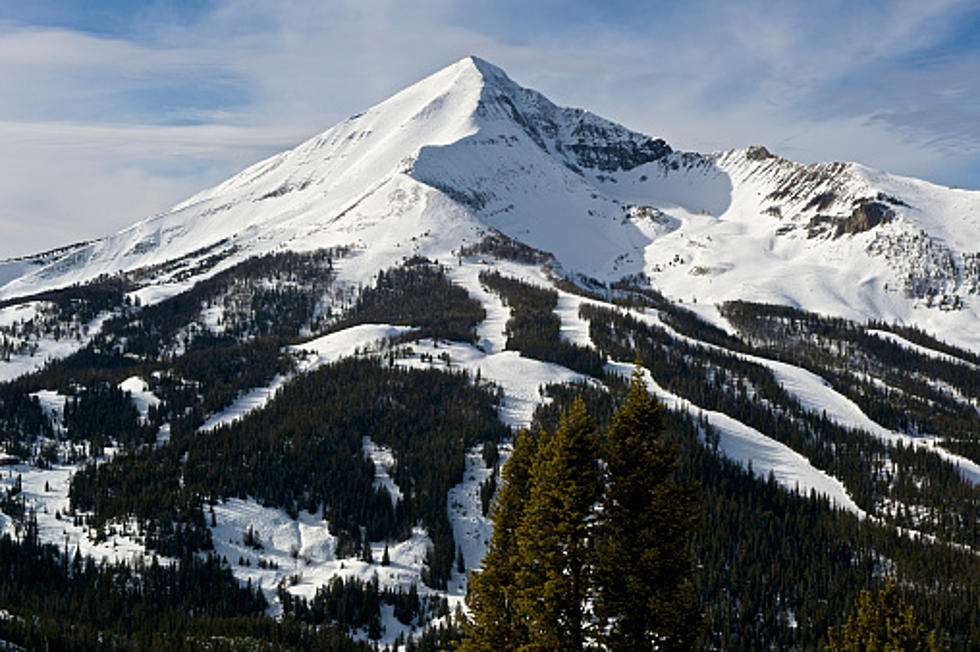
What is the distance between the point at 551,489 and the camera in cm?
2981

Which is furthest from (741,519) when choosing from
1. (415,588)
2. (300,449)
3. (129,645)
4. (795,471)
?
(129,645)

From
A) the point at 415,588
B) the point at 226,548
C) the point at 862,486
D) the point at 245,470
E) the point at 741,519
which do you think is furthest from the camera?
the point at 862,486

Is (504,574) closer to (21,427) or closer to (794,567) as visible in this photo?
(794,567)

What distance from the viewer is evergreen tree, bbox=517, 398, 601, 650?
29.0m

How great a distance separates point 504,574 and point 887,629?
16.6 m

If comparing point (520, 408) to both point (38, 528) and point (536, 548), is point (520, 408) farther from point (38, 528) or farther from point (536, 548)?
point (536, 548)

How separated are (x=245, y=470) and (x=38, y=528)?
39.9 meters

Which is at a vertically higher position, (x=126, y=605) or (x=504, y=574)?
(x=504, y=574)

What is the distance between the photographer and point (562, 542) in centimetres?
2966


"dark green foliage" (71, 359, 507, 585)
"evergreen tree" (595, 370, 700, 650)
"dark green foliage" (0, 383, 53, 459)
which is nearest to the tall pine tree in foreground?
"evergreen tree" (595, 370, 700, 650)

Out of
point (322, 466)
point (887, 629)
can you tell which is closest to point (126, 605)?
point (322, 466)

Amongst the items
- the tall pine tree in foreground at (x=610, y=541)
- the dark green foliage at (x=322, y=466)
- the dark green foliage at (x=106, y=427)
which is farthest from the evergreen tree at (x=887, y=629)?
the dark green foliage at (x=106, y=427)

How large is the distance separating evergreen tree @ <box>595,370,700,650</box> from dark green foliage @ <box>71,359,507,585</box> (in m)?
106

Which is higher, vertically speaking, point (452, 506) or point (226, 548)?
point (452, 506)
